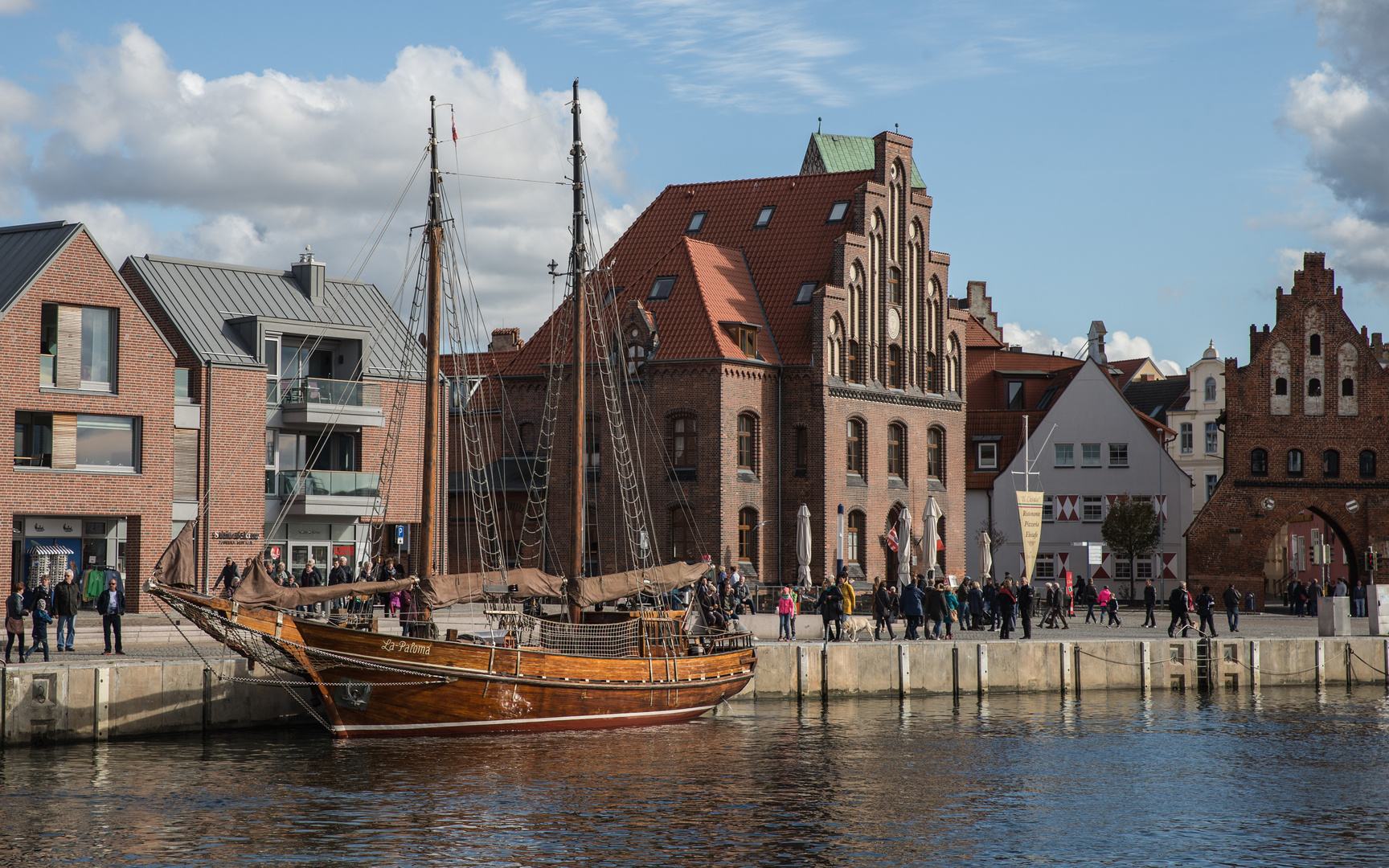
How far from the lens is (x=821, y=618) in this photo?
1790 inches

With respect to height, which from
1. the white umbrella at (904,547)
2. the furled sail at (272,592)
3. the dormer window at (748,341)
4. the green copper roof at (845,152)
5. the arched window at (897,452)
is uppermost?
the green copper roof at (845,152)

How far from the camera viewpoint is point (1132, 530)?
72.4 metres

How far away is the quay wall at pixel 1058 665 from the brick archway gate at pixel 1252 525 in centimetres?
2340

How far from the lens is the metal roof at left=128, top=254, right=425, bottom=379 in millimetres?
50375

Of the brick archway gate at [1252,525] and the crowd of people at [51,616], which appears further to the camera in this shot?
the brick archway gate at [1252,525]

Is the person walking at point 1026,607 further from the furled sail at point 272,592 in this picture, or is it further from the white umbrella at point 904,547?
the furled sail at point 272,592

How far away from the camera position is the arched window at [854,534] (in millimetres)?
62438

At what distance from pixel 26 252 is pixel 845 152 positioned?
4923cm

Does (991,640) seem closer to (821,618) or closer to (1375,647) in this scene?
(821,618)

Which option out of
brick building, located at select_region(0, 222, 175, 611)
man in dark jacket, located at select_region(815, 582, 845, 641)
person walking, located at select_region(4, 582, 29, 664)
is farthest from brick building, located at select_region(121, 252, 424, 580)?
person walking, located at select_region(4, 582, 29, 664)

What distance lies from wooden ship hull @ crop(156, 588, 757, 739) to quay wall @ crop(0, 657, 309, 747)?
1.10 metres

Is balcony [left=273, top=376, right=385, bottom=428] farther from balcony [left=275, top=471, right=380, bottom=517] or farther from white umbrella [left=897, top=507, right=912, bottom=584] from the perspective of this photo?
white umbrella [left=897, top=507, right=912, bottom=584]

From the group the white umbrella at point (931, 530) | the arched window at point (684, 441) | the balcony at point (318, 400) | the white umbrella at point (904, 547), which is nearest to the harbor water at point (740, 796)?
the white umbrella at point (904, 547)

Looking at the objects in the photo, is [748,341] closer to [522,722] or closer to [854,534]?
[854,534]
